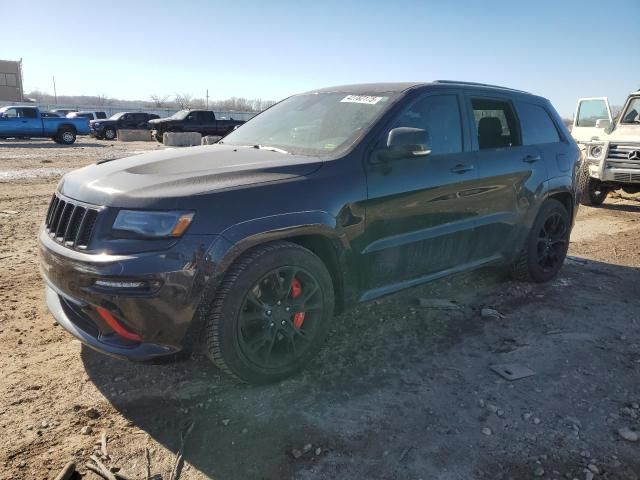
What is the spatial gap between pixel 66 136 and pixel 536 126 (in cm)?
2395

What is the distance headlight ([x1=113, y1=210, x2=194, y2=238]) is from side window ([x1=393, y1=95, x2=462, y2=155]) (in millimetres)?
1799

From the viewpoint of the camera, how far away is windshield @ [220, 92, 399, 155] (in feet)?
11.5

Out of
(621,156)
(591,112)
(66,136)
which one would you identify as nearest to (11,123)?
(66,136)

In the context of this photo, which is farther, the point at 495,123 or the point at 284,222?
the point at 495,123

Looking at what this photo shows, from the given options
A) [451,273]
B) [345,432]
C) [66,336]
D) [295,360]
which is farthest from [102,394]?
[451,273]

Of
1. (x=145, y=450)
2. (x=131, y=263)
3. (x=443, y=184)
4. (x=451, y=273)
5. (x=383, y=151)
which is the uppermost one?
(x=383, y=151)

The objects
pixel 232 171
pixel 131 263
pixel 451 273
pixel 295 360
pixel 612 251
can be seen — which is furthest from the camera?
pixel 612 251

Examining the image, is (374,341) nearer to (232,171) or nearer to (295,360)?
(295,360)

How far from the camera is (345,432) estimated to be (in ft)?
8.82

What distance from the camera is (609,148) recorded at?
31.5ft

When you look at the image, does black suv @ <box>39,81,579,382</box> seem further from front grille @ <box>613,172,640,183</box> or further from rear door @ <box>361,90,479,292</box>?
front grille @ <box>613,172,640,183</box>

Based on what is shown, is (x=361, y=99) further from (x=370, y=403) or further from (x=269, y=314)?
(x=370, y=403)

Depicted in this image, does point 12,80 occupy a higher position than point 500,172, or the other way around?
point 12,80

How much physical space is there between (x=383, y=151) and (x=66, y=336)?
2682mm
